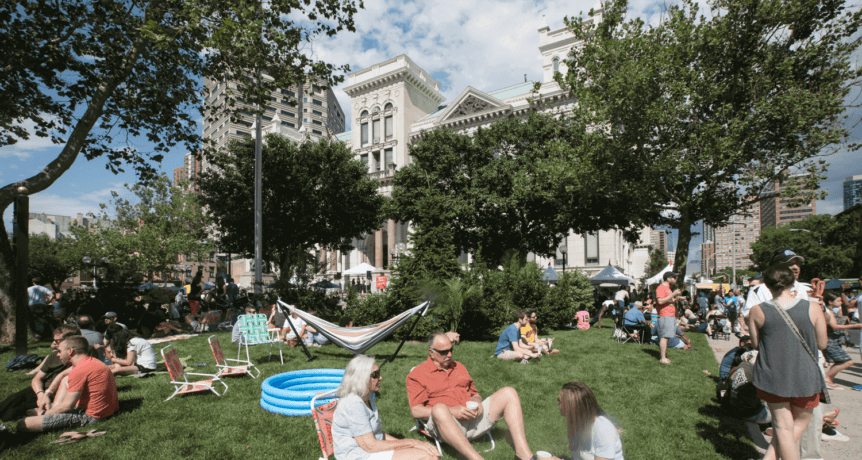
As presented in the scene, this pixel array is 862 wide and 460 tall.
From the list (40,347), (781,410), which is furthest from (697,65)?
(40,347)

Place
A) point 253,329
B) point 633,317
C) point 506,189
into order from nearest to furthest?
point 253,329
point 633,317
point 506,189

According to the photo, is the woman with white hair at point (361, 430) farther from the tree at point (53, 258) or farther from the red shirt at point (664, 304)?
the tree at point (53, 258)

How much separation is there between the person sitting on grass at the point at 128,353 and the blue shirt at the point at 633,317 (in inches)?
442

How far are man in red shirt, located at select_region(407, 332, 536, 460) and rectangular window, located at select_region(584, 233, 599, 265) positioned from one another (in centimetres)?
3387

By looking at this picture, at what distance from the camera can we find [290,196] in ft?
84.3

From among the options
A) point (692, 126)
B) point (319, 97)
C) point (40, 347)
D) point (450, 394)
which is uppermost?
point (319, 97)

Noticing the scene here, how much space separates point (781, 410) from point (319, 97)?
89297 mm

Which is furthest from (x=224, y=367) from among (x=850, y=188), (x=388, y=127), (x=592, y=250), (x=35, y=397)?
(x=850, y=188)

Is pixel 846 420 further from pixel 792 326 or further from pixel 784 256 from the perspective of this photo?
pixel 792 326

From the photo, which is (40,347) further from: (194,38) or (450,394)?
(450,394)

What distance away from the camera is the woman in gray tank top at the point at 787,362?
341 centimetres

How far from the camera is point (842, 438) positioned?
4582mm

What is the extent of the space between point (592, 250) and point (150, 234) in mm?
37528

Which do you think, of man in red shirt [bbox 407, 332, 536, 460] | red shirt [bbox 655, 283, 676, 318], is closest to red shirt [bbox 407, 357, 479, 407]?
man in red shirt [bbox 407, 332, 536, 460]
